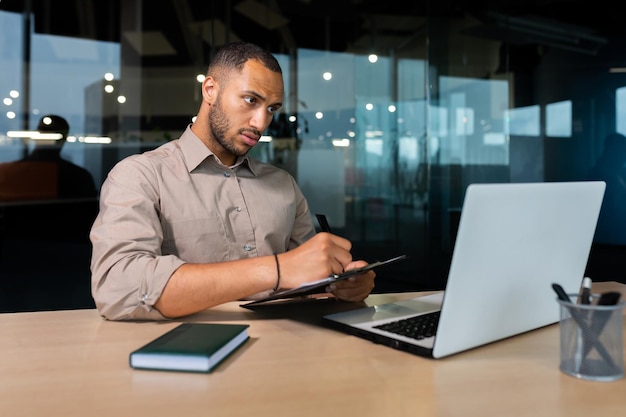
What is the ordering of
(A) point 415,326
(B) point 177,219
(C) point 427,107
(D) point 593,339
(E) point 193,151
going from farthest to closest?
(C) point 427,107
(E) point 193,151
(B) point 177,219
(A) point 415,326
(D) point 593,339

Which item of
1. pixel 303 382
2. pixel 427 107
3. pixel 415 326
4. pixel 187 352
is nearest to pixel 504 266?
pixel 415 326

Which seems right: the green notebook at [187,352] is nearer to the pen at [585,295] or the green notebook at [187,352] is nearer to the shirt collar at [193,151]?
the pen at [585,295]

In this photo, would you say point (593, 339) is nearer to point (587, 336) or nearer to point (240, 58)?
point (587, 336)

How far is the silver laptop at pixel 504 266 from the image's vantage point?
0.91 metres

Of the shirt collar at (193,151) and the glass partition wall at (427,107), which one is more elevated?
the glass partition wall at (427,107)

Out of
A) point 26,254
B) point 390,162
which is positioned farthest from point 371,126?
point 26,254

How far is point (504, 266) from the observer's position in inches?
39.0

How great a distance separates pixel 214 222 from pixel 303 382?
2.95 ft

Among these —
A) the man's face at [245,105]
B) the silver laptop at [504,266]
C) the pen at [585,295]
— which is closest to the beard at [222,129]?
the man's face at [245,105]

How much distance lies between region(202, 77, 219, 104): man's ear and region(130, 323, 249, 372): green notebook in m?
0.92

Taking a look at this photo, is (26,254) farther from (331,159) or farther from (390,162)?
(390,162)

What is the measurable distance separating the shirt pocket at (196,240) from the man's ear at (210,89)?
1.21 feet

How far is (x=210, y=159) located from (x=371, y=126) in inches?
142

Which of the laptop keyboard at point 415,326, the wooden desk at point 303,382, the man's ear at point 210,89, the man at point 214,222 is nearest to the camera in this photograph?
the wooden desk at point 303,382
